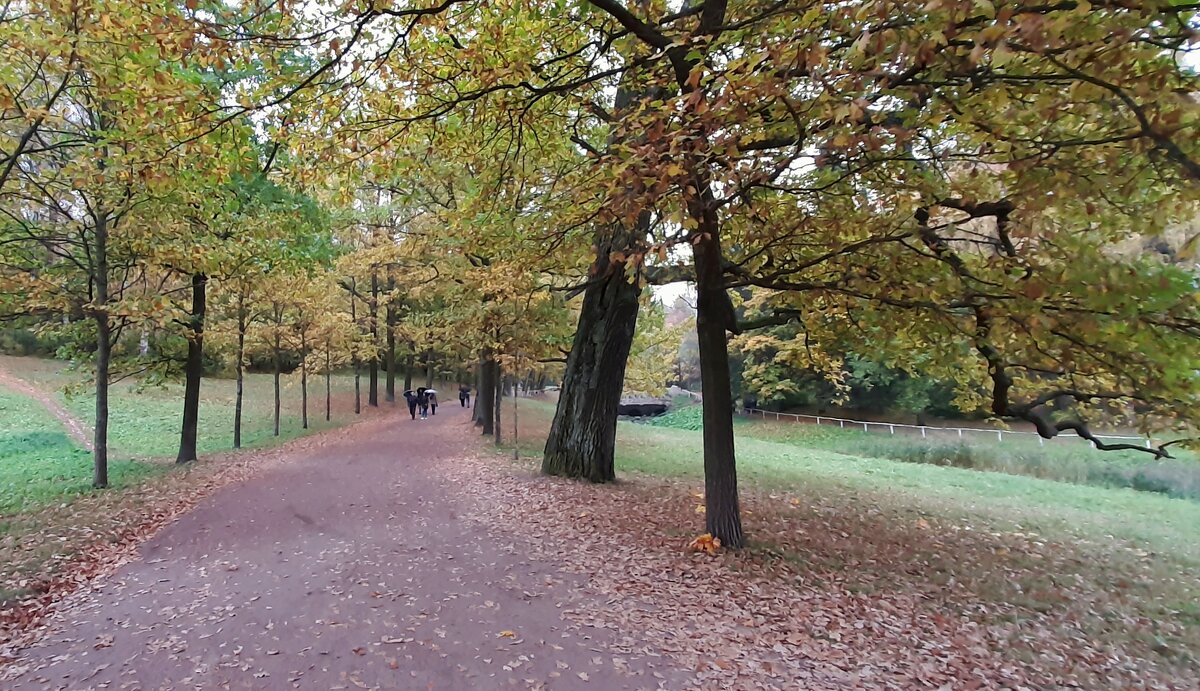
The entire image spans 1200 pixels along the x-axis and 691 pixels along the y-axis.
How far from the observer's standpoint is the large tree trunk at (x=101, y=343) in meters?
9.88

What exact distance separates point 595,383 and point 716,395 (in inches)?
165

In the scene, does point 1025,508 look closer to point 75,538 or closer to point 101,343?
point 75,538

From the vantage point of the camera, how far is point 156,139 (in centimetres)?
552

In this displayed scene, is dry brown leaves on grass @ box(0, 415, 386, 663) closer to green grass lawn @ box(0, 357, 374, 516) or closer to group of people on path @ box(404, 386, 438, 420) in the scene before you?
green grass lawn @ box(0, 357, 374, 516)

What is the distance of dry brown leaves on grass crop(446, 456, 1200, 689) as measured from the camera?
4.64m

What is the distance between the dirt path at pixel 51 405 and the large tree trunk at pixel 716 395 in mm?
16195

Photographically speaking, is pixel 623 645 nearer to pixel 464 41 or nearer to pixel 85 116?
pixel 464 41

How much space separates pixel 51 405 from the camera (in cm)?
2180

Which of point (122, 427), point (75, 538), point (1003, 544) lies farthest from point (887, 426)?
point (122, 427)

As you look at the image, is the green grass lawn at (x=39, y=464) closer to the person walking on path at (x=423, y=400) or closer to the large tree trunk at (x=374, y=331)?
the large tree trunk at (x=374, y=331)

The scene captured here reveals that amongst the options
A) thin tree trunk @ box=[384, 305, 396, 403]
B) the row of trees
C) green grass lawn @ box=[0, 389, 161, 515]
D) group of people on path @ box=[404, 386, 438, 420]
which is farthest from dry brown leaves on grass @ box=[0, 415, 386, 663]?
thin tree trunk @ box=[384, 305, 396, 403]

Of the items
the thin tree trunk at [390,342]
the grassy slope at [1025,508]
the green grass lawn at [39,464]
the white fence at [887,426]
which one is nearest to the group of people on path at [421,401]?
the thin tree trunk at [390,342]

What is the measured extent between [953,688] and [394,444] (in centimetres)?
1517

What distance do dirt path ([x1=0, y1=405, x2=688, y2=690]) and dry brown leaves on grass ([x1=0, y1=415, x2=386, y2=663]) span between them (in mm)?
257
